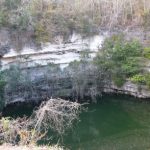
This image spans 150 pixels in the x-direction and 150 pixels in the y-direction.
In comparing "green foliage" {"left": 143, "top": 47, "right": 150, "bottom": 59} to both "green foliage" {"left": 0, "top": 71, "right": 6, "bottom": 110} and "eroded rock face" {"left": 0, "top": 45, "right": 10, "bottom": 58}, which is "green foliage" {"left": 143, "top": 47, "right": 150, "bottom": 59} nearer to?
"eroded rock face" {"left": 0, "top": 45, "right": 10, "bottom": 58}

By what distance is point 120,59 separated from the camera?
17.0 metres

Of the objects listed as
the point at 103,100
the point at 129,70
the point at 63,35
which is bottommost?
the point at 103,100

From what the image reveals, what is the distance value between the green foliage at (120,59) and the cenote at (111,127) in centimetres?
98

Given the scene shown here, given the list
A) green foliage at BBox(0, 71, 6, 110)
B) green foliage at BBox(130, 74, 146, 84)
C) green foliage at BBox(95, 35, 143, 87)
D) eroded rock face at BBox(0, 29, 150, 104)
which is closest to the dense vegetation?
eroded rock face at BBox(0, 29, 150, 104)

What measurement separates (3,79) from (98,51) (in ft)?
14.6

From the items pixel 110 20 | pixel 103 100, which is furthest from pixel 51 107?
pixel 110 20

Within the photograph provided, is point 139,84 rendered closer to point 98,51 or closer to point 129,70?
point 129,70

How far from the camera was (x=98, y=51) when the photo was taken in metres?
17.6

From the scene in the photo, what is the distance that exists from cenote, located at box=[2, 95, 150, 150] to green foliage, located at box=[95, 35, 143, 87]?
3.22ft

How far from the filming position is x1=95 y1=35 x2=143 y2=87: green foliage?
16.9 m

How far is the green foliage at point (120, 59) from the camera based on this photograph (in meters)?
16.9

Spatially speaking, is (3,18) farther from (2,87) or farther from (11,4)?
(2,87)

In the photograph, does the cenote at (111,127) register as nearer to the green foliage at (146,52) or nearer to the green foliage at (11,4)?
the green foliage at (146,52)

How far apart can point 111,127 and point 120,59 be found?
11.9ft
